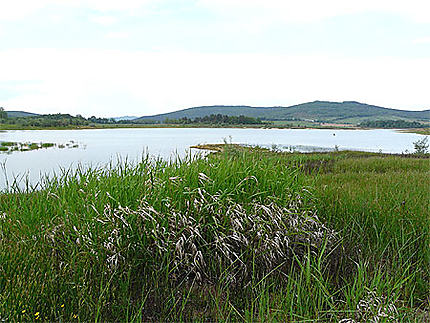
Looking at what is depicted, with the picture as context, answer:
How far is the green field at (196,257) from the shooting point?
10.1 ft

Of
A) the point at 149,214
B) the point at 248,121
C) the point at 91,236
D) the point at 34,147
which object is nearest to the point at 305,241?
the point at 149,214

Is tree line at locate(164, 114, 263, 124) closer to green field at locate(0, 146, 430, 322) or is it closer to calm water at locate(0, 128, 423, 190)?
calm water at locate(0, 128, 423, 190)

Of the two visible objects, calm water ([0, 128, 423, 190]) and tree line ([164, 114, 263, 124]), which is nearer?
calm water ([0, 128, 423, 190])

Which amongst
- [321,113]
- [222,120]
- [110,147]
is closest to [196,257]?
[110,147]

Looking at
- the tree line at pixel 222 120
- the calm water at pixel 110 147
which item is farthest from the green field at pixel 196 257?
the tree line at pixel 222 120

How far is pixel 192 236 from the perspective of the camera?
3.73 meters

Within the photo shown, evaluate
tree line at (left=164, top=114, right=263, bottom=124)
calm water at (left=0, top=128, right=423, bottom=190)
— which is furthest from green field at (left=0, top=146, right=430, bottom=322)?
tree line at (left=164, top=114, right=263, bottom=124)

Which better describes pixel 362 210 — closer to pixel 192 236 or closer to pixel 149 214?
pixel 192 236

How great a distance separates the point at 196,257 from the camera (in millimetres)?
3820

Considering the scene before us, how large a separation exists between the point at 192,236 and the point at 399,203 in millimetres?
3361

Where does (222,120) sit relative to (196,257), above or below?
above

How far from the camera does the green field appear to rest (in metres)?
3.08

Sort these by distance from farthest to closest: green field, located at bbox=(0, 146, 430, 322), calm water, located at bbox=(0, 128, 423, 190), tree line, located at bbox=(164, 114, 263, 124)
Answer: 1. tree line, located at bbox=(164, 114, 263, 124)
2. calm water, located at bbox=(0, 128, 423, 190)
3. green field, located at bbox=(0, 146, 430, 322)

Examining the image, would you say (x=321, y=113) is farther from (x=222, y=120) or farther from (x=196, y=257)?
(x=196, y=257)
